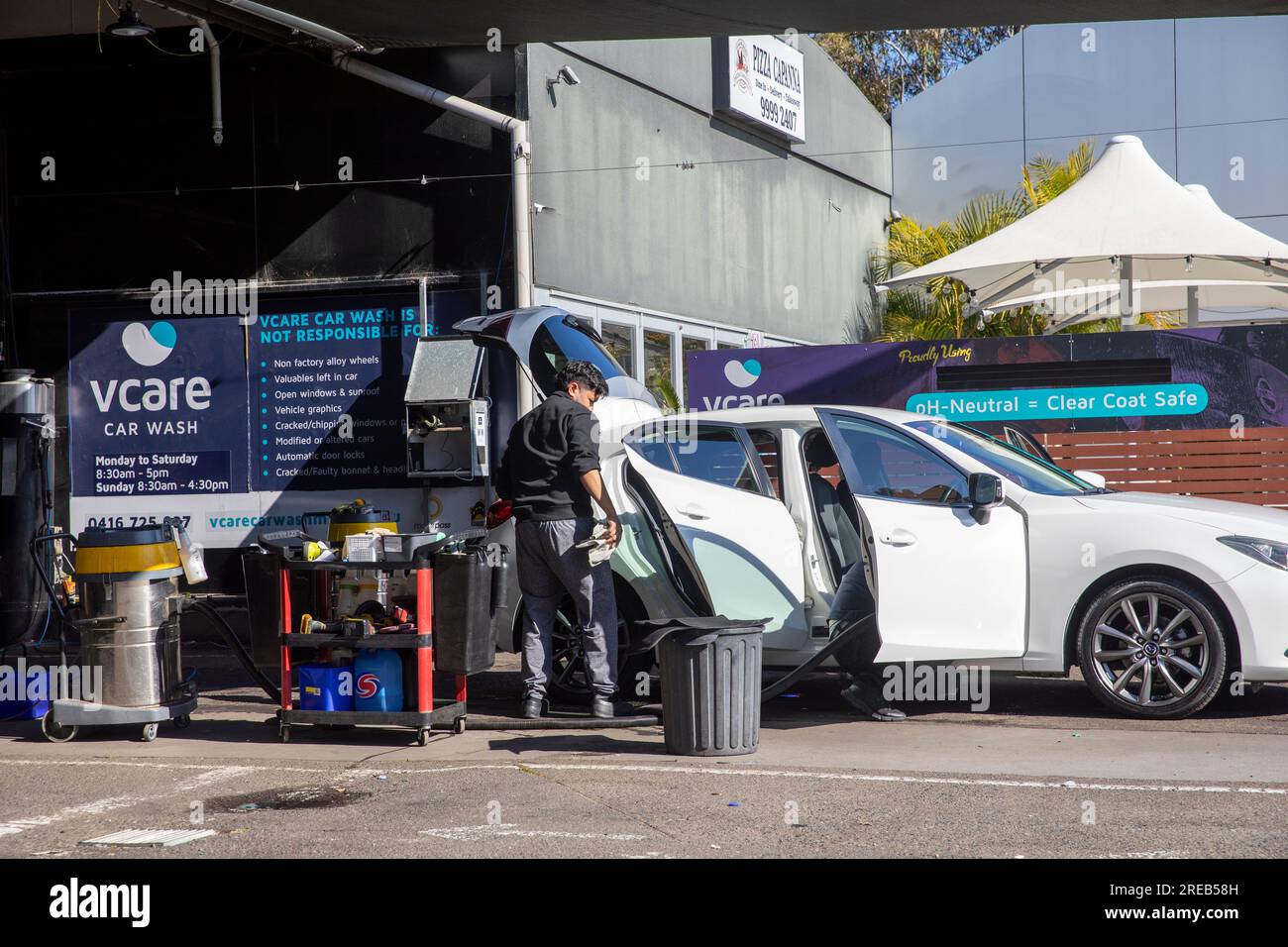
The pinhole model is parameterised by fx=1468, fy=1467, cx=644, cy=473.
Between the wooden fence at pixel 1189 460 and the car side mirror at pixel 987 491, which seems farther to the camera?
the wooden fence at pixel 1189 460

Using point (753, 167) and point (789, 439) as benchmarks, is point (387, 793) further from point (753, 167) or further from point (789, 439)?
point (753, 167)

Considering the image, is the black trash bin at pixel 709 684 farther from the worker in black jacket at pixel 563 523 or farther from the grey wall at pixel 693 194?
the grey wall at pixel 693 194

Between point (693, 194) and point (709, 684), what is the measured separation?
1102cm

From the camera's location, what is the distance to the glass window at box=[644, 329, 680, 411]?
52.9ft

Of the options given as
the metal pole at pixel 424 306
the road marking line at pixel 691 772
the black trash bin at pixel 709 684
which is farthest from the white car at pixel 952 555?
the metal pole at pixel 424 306

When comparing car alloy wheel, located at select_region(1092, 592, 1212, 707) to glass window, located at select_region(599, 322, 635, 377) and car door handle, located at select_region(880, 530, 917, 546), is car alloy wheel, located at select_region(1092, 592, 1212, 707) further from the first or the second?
glass window, located at select_region(599, 322, 635, 377)

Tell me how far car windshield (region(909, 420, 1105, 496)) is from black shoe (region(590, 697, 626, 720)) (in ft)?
7.77

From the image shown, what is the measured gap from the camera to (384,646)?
7.97 m

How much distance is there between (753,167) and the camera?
19.3m

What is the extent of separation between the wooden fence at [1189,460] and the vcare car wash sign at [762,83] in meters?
7.19

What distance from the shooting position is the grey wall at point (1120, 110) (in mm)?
24047

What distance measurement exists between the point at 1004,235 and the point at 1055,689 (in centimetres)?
653

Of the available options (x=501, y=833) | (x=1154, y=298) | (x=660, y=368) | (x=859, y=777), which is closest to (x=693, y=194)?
(x=660, y=368)
